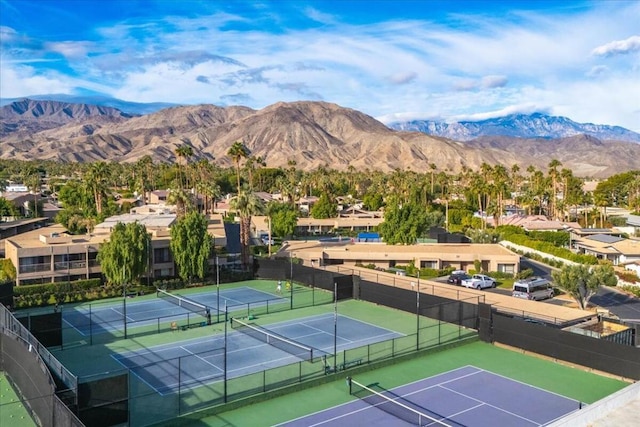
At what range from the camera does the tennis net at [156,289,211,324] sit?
134ft

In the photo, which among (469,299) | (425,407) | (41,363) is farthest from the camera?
(469,299)

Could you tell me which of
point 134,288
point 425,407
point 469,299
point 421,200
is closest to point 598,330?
point 469,299

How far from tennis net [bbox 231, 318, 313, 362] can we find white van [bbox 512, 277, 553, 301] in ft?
70.5

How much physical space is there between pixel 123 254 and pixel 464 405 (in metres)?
31.5

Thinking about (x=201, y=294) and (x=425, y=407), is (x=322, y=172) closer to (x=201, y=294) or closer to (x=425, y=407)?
(x=201, y=294)

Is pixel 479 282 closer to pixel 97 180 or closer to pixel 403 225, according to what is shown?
pixel 403 225

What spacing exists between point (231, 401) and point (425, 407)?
8320mm

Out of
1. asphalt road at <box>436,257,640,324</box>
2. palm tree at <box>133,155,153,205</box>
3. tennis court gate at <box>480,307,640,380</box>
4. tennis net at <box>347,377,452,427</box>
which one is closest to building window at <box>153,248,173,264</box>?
asphalt road at <box>436,257,640,324</box>

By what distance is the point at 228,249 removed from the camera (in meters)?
68.5

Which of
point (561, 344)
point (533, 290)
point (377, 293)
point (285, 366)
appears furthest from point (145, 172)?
point (561, 344)

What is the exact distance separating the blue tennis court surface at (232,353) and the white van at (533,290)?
15.1 m

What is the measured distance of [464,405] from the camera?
25078mm

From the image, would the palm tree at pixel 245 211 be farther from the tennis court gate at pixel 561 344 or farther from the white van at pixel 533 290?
the tennis court gate at pixel 561 344

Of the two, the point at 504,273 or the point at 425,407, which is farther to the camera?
the point at 504,273
